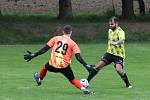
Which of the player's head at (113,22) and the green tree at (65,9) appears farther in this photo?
the green tree at (65,9)

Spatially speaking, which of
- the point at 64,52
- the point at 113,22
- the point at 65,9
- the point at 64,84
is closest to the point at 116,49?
the point at 113,22

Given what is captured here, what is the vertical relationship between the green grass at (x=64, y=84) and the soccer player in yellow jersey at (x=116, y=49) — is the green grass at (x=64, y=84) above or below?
below

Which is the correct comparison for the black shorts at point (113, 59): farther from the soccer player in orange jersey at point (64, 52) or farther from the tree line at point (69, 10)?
the tree line at point (69, 10)

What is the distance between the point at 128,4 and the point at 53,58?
1369 inches

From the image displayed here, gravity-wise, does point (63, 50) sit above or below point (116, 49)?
above

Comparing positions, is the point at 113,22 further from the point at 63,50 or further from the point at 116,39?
the point at 63,50

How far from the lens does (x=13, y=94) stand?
14070 mm

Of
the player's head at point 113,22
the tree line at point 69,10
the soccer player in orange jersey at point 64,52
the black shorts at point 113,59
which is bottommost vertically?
the tree line at point 69,10

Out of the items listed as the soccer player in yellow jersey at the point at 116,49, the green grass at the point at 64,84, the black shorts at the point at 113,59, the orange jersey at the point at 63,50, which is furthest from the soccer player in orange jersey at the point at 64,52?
the black shorts at the point at 113,59

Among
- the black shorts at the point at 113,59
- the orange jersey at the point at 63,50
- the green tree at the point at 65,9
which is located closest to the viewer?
the orange jersey at the point at 63,50

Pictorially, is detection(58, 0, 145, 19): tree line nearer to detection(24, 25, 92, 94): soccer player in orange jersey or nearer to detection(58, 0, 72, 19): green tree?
detection(58, 0, 72, 19): green tree

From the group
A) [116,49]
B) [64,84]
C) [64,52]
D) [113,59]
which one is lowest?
[64,84]

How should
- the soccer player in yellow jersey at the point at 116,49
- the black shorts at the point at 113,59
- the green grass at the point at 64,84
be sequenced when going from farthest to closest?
the black shorts at the point at 113,59 → the soccer player in yellow jersey at the point at 116,49 → the green grass at the point at 64,84

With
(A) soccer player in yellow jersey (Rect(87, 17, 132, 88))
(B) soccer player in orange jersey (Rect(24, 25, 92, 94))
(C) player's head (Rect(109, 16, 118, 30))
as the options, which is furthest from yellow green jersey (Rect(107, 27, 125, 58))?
(B) soccer player in orange jersey (Rect(24, 25, 92, 94))
